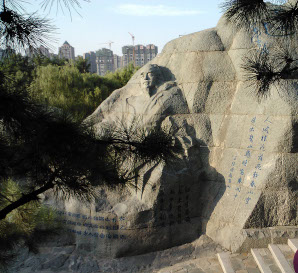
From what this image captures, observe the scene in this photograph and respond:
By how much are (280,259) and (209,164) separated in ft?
5.62

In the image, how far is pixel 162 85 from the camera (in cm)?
598

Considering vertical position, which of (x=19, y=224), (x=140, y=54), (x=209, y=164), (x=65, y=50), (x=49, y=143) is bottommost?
(x=19, y=224)

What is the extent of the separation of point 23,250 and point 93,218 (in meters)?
1.23

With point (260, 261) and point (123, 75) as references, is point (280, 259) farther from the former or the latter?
point (123, 75)

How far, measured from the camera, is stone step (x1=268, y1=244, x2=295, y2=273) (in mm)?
4221

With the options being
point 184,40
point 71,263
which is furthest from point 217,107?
point 71,263

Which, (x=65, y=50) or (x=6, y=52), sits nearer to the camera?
(x=6, y=52)

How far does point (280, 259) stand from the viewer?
4.38 meters

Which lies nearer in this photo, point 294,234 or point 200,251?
point 294,234

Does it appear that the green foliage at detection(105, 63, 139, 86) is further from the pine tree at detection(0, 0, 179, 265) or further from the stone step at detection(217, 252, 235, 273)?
the pine tree at detection(0, 0, 179, 265)

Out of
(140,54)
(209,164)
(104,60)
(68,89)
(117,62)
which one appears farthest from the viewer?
(117,62)

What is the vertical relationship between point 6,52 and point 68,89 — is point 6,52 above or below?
above

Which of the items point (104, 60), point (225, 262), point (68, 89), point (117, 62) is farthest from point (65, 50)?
point (117, 62)

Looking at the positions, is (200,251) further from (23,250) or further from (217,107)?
(23,250)
